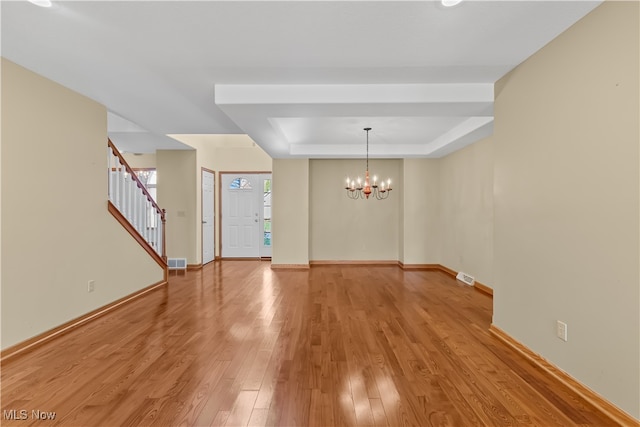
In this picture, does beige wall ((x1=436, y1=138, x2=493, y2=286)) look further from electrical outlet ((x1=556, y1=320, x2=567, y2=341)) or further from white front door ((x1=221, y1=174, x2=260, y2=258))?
white front door ((x1=221, y1=174, x2=260, y2=258))

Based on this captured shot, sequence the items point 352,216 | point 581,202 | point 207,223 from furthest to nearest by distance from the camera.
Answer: point 207,223, point 352,216, point 581,202

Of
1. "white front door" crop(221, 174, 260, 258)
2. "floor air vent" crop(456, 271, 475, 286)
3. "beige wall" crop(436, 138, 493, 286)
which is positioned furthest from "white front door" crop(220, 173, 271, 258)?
"floor air vent" crop(456, 271, 475, 286)

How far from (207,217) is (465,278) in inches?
225

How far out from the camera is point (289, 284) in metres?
5.24

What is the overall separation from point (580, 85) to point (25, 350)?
4909mm

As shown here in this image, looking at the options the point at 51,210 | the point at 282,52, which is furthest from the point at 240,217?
the point at 282,52

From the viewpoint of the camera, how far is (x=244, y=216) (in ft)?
26.2

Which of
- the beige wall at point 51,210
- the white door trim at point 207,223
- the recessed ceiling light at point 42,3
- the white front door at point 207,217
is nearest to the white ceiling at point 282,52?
the recessed ceiling light at point 42,3

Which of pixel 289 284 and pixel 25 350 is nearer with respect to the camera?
pixel 25 350

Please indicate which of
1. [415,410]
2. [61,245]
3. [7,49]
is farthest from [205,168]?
[415,410]

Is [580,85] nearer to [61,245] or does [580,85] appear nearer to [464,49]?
[464,49]

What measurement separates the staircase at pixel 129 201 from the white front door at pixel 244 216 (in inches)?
103

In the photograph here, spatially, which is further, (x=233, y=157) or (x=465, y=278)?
(x=233, y=157)

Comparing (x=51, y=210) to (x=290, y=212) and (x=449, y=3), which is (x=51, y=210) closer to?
(x=449, y=3)
